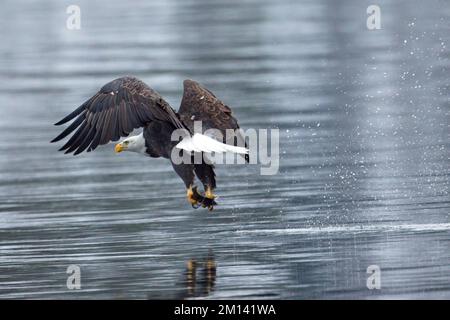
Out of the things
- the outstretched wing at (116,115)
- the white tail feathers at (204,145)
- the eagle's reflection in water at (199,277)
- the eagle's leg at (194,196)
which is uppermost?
the outstretched wing at (116,115)

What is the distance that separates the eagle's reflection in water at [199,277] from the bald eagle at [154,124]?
110cm

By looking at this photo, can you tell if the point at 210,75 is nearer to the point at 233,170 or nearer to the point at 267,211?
the point at 233,170

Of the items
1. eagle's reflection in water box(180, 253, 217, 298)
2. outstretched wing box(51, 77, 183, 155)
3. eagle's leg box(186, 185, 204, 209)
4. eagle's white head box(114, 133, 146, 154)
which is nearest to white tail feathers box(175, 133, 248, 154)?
outstretched wing box(51, 77, 183, 155)

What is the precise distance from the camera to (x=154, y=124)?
11367mm

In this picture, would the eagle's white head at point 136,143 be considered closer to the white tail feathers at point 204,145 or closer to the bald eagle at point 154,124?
the bald eagle at point 154,124

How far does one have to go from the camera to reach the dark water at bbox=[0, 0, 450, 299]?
9508 millimetres

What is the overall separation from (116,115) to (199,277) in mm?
2079

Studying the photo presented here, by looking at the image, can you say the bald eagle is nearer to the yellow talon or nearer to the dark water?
the yellow talon

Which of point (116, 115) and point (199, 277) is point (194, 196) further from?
point (199, 277)

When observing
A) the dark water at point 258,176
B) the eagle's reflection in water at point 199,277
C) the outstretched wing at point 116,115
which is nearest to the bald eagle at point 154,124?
the outstretched wing at point 116,115

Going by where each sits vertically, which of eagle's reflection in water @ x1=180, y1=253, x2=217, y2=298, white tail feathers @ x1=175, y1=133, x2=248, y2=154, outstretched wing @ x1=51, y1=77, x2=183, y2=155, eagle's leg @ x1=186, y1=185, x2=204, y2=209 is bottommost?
eagle's reflection in water @ x1=180, y1=253, x2=217, y2=298

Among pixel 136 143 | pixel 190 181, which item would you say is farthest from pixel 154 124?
pixel 190 181

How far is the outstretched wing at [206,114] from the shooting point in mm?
11297

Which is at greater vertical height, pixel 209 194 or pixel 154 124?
pixel 154 124
